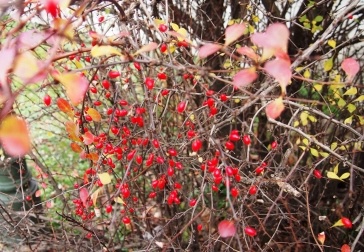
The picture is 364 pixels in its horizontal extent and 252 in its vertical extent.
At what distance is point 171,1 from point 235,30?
4.69 ft

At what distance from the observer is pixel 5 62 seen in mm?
926

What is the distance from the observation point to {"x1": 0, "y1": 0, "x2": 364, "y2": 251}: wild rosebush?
1.11 metres

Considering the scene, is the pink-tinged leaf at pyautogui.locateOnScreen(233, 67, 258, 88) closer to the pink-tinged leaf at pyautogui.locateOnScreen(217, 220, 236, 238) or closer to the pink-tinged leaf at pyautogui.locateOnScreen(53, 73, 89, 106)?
the pink-tinged leaf at pyautogui.locateOnScreen(53, 73, 89, 106)

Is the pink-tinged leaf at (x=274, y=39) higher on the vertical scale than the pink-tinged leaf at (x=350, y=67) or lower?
higher

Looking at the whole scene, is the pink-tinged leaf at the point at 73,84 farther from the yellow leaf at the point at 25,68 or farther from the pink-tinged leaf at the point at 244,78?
the pink-tinged leaf at the point at 244,78

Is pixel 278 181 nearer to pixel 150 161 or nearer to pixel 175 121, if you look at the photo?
pixel 150 161

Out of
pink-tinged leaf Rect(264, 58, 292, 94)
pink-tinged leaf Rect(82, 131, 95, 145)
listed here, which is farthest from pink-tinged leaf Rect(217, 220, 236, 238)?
pink-tinged leaf Rect(82, 131, 95, 145)

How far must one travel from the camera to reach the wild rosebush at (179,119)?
3.65 feet

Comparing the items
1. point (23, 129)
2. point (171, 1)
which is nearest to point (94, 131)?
point (171, 1)

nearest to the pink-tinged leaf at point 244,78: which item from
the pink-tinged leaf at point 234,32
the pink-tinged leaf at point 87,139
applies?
the pink-tinged leaf at point 234,32

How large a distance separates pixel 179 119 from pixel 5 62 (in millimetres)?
1922

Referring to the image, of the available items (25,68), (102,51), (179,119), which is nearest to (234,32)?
(102,51)

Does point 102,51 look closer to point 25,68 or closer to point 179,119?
point 25,68

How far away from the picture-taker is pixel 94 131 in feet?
7.80
